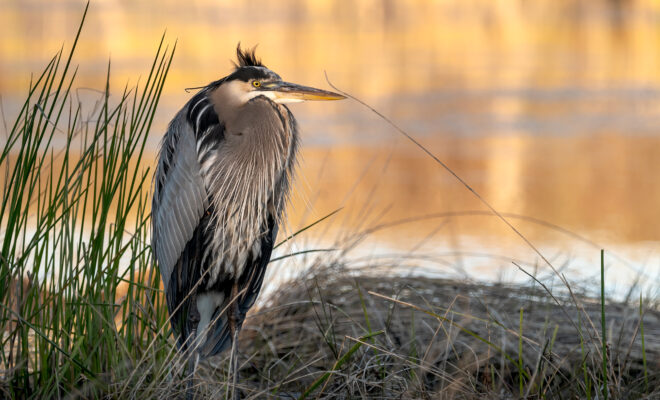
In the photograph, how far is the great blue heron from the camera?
113 inches

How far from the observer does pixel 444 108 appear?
951 centimetres

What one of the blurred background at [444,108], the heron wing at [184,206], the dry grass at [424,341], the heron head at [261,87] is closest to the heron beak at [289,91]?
the heron head at [261,87]

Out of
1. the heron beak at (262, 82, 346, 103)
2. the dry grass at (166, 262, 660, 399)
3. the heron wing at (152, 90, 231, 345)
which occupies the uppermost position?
the heron beak at (262, 82, 346, 103)

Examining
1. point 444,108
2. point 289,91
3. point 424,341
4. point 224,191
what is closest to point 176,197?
point 224,191

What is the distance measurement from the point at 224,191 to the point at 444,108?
6863 millimetres

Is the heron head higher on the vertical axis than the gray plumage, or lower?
higher

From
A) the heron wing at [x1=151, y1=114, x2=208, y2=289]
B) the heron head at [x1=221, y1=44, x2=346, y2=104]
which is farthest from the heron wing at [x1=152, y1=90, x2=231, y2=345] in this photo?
the heron head at [x1=221, y1=44, x2=346, y2=104]

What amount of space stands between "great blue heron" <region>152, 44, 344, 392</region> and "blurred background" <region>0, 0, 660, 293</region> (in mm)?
222

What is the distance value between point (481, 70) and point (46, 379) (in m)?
9.78

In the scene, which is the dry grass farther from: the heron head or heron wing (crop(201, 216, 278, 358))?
the heron head

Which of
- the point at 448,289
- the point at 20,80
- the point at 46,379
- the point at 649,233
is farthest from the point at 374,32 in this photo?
the point at 46,379

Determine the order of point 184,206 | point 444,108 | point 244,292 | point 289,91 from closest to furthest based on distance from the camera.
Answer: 1. point 289,91
2. point 184,206
3. point 244,292
4. point 444,108

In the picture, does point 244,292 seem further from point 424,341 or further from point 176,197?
point 424,341

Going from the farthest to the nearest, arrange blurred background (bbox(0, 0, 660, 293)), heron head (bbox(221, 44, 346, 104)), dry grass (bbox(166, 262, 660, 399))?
blurred background (bbox(0, 0, 660, 293))
heron head (bbox(221, 44, 346, 104))
dry grass (bbox(166, 262, 660, 399))
